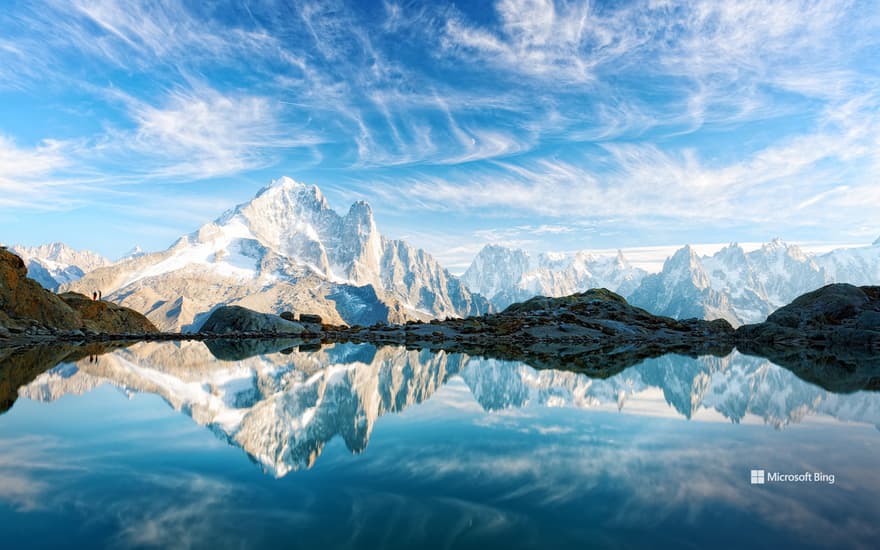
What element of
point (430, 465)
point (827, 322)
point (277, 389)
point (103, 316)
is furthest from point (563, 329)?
point (103, 316)

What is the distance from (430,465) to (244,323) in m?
49.4

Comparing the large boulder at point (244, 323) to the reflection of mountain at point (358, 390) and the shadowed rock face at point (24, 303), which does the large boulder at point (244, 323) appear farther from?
the reflection of mountain at point (358, 390)

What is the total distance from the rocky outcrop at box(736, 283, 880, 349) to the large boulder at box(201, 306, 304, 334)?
167 ft

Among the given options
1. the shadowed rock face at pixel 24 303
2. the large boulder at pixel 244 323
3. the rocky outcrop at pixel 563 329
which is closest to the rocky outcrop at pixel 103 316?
the shadowed rock face at pixel 24 303

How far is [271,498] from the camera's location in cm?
774

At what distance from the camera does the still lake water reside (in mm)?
6727

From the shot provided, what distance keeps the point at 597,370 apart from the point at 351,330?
3670 centimetres

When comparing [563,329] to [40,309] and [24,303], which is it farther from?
[24,303]

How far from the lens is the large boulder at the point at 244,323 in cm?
5300

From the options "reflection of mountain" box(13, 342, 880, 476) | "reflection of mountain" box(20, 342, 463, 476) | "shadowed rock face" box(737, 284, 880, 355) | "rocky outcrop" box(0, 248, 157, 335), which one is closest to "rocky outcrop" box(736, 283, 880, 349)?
"shadowed rock face" box(737, 284, 880, 355)

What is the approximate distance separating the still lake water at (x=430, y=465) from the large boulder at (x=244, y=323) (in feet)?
113

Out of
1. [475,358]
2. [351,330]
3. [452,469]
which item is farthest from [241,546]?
[351,330]

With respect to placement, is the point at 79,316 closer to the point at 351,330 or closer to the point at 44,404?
the point at 351,330

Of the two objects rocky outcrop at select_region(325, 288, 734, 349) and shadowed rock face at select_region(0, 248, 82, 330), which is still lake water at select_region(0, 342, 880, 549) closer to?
Answer: rocky outcrop at select_region(325, 288, 734, 349)
